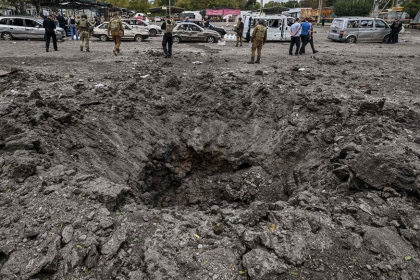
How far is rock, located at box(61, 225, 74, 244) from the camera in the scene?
121 inches

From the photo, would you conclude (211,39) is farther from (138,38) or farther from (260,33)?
(260,33)

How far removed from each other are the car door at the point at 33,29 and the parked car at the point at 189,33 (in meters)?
7.75

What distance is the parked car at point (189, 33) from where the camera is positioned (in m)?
17.8

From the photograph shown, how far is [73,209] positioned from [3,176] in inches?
52.1

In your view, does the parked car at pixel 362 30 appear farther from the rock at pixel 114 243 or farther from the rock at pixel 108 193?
the rock at pixel 114 243

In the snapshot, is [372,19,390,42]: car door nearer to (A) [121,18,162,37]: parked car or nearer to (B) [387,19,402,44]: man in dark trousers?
(B) [387,19,402,44]: man in dark trousers

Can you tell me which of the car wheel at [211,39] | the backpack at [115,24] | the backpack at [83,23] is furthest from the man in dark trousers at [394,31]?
the backpack at [83,23]

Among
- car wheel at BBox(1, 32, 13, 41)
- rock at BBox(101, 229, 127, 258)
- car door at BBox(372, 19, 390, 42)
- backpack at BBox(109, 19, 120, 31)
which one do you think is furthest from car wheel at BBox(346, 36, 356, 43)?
car wheel at BBox(1, 32, 13, 41)

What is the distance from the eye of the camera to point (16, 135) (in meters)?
4.75

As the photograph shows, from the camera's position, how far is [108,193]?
381 cm

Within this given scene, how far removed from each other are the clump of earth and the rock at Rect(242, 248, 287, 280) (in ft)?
0.04

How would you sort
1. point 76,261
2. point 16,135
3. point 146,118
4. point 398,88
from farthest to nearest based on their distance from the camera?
point 398,88 → point 146,118 → point 16,135 → point 76,261

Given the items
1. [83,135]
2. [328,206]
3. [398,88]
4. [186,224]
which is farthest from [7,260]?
[398,88]

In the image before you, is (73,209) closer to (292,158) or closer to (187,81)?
(292,158)
